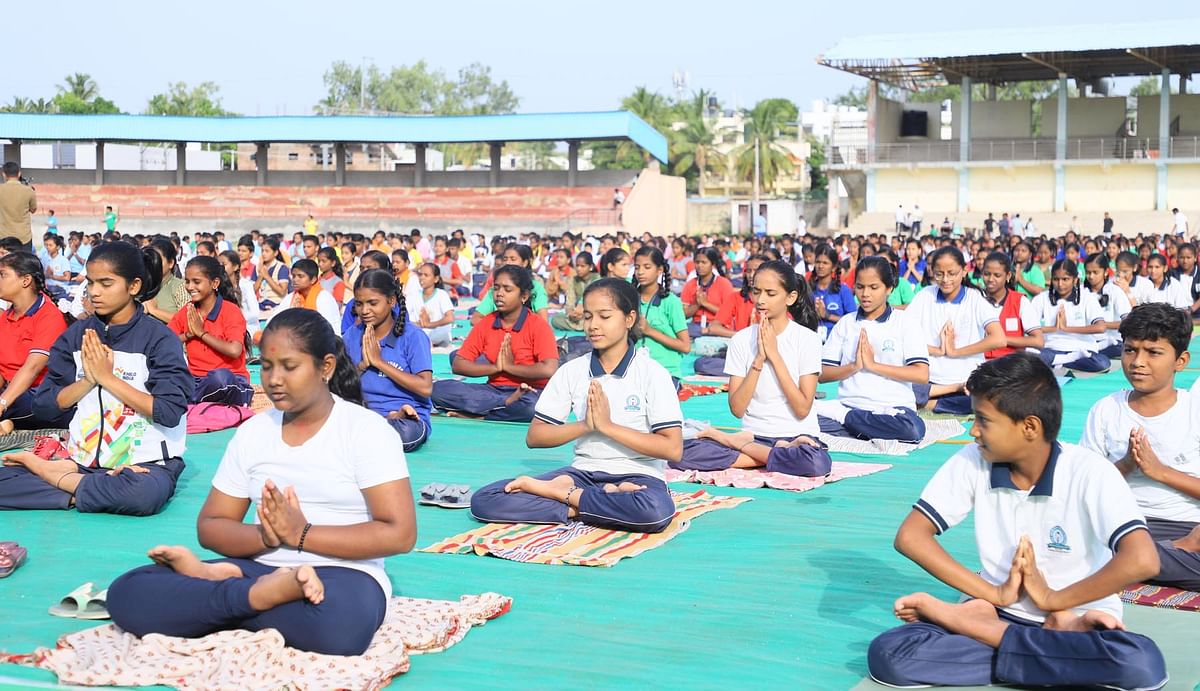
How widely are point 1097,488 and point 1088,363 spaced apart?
8.46 metres

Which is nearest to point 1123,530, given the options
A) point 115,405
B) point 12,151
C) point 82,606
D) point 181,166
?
point 82,606

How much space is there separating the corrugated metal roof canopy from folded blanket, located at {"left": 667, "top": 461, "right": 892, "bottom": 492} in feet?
111

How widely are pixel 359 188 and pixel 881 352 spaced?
33.5 meters

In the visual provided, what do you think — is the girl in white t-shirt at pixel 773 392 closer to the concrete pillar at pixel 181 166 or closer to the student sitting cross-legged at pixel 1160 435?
the student sitting cross-legged at pixel 1160 435

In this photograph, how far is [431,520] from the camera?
5969 millimetres

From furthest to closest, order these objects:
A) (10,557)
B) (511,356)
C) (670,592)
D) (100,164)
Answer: (100,164)
(511,356)
(10,557)
(670,592)

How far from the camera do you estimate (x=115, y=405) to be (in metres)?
5.68

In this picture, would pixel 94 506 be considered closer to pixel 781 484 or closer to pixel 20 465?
pixel 20 465

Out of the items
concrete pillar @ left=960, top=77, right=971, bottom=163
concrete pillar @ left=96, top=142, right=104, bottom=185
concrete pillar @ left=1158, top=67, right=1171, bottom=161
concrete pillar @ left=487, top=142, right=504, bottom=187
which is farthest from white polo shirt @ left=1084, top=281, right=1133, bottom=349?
concrete pillar @ left=96, top=142, right=104, bottom=185

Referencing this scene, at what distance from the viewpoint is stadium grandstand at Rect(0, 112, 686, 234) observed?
37.1 m

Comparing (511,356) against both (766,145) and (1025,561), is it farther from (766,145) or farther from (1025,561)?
(766,145)

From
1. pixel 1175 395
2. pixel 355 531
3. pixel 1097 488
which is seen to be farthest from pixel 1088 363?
pixel 355 531

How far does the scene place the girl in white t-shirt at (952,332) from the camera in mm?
9070

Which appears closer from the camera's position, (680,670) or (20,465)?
(680,670)
